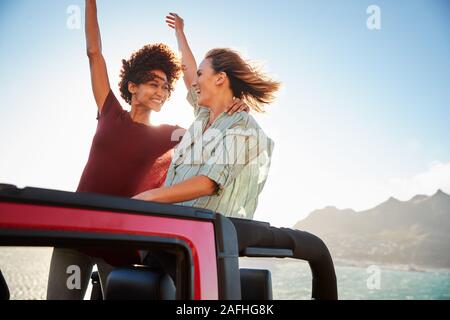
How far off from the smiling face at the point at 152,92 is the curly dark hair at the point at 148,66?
30 mm

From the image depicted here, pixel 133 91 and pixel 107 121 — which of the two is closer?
pixel 107 121

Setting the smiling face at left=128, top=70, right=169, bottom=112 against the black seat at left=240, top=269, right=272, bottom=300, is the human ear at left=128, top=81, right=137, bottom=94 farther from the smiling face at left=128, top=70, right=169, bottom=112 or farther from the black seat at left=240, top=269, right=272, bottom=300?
the black seat at left=240, top=269, right=272, bottom=300

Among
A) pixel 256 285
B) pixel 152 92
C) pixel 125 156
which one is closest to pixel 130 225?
pixel 256 285

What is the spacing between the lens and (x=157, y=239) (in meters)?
0.96

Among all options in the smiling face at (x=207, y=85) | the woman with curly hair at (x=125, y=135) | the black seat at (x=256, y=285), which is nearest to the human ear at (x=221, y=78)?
the smiling face at (x=207, y=85)

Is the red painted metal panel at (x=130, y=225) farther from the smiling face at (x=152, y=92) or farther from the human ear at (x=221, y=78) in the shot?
the smiling face at (x=152, y=92)

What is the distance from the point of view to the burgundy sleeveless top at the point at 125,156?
243cm

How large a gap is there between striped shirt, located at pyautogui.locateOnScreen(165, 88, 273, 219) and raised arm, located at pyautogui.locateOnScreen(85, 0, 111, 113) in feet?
3.60

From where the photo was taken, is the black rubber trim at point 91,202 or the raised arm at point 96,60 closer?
the black rubber trim at point 91,202

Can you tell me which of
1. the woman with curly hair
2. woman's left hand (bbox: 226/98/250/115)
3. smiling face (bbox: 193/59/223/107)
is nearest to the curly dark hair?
the woman with curly hair

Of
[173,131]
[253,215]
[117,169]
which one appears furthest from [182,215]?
[173,131]

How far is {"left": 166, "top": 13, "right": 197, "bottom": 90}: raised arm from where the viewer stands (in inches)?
130

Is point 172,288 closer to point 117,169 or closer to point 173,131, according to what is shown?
point 117,169
